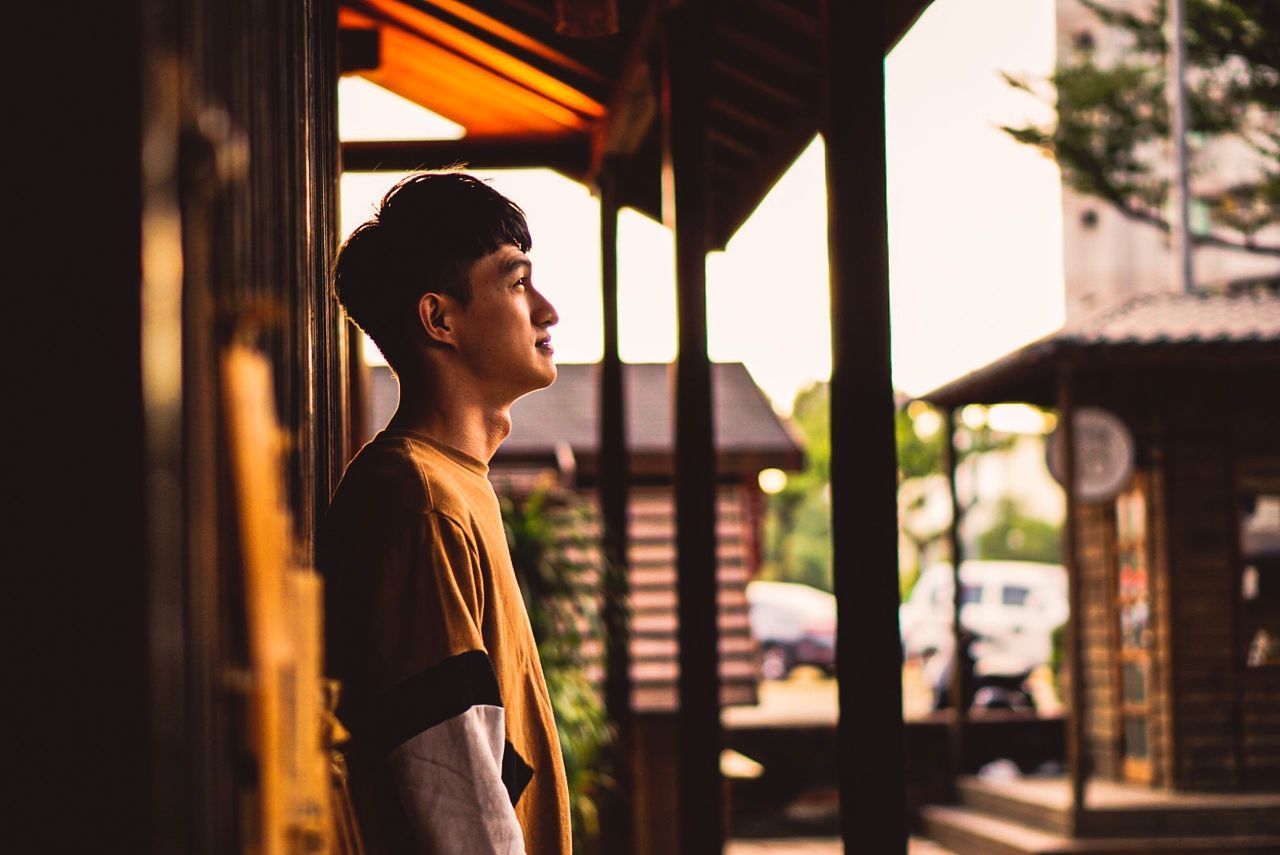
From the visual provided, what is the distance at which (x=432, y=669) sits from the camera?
151 cm

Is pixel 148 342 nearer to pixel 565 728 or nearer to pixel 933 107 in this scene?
pixel 565 728

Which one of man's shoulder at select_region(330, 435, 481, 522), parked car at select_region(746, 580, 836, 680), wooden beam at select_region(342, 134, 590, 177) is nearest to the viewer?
man's shoulder at select_region(330, 435, 481, 522)

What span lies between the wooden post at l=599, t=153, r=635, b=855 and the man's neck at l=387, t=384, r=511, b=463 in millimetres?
4311

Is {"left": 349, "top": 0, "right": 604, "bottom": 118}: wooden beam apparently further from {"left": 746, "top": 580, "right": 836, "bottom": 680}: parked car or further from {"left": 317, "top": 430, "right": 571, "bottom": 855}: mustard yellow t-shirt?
{"left": 746, "top": 580, "right": 836, "bottom": 680}: parked car

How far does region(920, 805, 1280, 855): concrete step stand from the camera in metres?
9.61

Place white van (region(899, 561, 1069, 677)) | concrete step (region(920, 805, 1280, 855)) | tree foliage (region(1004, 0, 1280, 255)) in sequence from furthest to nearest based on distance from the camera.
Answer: white van (region(899, 561, 1069, 677)) → tree foliage (region(1004, 0, 1280, 255)) → concrete step (region(920, 805, 1280, 855))

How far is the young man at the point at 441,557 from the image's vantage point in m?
1.50

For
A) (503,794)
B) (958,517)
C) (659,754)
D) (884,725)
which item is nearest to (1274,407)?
(958,517)

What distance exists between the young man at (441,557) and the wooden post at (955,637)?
10585mm

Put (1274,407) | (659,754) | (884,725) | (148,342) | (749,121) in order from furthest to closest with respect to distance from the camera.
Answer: (1274,407) → (659,754) → (749,121) → (884,725) → (148,342)

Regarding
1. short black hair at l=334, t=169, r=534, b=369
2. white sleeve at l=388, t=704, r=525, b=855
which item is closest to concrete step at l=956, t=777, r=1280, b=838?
short black hair at l=334, t=169, r=534, b=369

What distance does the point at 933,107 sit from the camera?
64.2 ft

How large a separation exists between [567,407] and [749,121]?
8.62m

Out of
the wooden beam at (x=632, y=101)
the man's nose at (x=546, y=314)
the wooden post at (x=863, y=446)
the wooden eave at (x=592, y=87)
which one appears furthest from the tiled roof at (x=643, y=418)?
the man's nose at (x=546, y=314)
